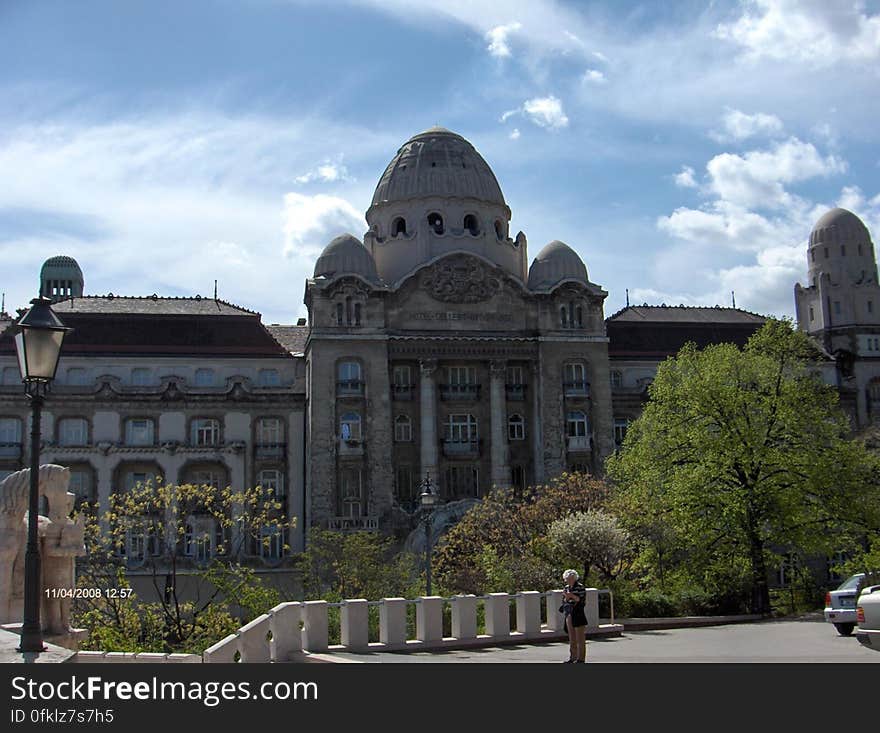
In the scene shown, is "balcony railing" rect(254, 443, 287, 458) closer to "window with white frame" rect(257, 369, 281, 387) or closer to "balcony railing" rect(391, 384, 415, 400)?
"window with white frame" rect(257, 369, 281, 387)

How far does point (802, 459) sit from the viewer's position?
42938 mm

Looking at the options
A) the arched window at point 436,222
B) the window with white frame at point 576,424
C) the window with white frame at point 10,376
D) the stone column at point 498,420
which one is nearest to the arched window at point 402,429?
the stone column at point 498,420

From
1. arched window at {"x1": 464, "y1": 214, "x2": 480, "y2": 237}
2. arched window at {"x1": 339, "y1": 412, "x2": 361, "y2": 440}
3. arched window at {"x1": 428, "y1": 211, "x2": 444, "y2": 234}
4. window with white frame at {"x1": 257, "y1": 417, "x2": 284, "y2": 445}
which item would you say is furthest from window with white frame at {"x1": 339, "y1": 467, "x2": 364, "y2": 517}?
arched window at {"x1": 464, "y1": 214, "x2": 480, "y2": 237}

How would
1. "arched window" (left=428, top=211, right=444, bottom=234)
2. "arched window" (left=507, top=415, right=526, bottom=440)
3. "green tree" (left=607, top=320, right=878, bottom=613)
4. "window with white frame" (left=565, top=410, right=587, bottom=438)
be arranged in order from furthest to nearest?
"arched window" (left=428, top=211, right=444, bottom=234)
"arched window" (left=507, top=415, right=526, bottom=440)
"window with white frame" (left=565, top=410, right=587, bottom=438)
"green tree" (left=607, top=320, right=878, bottom=613)

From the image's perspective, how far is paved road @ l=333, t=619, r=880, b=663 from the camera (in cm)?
2377

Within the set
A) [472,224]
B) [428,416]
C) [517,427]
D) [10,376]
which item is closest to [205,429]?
[10,376]

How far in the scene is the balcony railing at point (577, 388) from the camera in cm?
6986

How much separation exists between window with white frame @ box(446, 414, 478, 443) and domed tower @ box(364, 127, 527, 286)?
954 cm

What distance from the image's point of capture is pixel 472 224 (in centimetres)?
7531

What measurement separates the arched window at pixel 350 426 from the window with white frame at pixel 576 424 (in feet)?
42.0

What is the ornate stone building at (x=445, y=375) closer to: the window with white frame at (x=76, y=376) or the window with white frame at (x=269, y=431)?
the window with white frame at (x=269, y=431)
